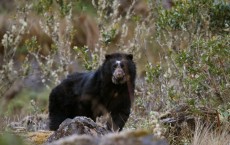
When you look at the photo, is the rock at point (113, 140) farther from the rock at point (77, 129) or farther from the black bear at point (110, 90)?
the black bear at point (110, 90)

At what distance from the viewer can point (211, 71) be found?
8766 mm

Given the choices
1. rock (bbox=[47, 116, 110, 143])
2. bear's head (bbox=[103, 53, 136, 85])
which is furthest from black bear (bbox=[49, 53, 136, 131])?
rock (bbox=[47, 116, 110, 143])

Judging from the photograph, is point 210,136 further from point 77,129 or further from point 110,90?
point 110,90

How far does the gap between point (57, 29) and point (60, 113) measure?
3821 mm

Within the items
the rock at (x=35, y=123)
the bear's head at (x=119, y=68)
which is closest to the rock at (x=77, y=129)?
the bear's head at (x=119, y=68)

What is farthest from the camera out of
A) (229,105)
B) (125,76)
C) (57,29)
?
(57,29)

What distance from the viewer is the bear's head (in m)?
9.04

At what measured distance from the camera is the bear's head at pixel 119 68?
904 centimetres

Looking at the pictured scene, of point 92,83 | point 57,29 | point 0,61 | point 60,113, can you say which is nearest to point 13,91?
point 92,83

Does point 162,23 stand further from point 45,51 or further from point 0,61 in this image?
point 45,51

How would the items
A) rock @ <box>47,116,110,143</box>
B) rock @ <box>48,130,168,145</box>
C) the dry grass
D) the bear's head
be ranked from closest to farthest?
rock @ <box>48,130,168,145</box> → rock @ <box>47,116,110,143</box> → the dry grass → the bear's head

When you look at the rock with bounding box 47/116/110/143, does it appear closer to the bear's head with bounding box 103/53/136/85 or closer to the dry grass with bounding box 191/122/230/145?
the dry grass with bounding box 191/122/230/145

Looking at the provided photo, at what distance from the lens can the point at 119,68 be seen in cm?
905

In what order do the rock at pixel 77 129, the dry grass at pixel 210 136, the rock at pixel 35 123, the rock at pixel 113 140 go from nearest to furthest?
the rock at pixel 113 140 → the rock at pixel 77 129 → the dry grass at pixel 210 136 → the rock at pixel 35 123
